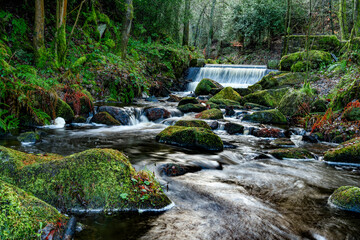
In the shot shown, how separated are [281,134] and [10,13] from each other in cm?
1193

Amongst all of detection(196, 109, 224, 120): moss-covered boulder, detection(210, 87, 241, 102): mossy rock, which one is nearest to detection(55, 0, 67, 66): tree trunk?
detection(196, 109, 224, 120): moss-covered boulder

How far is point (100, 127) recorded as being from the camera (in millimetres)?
9031

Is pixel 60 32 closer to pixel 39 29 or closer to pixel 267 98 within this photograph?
pixel 39 29

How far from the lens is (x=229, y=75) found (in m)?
21.5

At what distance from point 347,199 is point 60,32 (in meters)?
11.0

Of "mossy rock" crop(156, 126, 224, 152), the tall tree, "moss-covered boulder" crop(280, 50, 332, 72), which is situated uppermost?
the tall tree

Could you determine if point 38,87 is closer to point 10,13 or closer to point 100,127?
point 100,127

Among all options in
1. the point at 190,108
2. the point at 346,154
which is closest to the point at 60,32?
the point at 190,108

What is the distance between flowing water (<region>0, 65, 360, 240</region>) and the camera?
114 inches

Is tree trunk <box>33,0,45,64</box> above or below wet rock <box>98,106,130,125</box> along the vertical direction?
above

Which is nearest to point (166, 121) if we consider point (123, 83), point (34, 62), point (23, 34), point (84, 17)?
point (123, 83)

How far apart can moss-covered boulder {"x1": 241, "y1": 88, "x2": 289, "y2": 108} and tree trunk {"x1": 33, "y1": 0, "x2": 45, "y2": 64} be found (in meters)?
10.2

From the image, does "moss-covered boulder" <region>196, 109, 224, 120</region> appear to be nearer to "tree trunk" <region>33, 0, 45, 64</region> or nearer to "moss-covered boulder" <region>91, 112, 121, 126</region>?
"moss-covered boulder" <region>91, 112, 121, 126</region>

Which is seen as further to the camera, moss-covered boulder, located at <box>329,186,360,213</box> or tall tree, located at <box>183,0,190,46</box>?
tall tree, located at <box>183,0,190,46</box>
